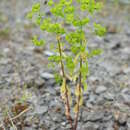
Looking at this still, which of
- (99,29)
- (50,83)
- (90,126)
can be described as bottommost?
(90,126)

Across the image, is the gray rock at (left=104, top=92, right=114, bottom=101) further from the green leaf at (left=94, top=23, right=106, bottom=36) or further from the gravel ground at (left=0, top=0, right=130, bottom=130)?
the green leaf at (left=94, top=23, right=106, bottom=36)

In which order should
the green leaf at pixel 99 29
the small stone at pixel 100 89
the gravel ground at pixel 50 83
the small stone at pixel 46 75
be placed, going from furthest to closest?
the small stone at pixel 46 75
the small stone at pixel 100 89
the gravel ground at pixel 50 83
the green leaf at pixel 99 29

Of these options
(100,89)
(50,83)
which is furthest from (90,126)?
(50,83)

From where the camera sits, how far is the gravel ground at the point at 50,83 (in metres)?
2.90

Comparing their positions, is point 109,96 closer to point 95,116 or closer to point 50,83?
point 95,116

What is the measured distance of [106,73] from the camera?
3889mm

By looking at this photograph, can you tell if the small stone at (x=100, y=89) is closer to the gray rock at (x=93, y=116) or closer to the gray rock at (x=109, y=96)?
the gray rock at (x=109, y=96)

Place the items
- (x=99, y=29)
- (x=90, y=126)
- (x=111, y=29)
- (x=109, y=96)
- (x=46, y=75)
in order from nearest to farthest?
1. (x=99, y=29)
2. (x=90, y=126)
3. (x=109, y=96)
4. (x=46, y=75)
5. (x=111, y=29)

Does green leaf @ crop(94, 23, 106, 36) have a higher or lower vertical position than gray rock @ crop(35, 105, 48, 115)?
higher

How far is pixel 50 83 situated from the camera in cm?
352

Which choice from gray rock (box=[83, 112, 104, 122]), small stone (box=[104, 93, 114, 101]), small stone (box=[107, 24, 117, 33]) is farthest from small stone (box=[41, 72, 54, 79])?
small stone (box=[107, 24, 117, 33])

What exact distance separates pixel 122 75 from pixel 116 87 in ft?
1.22

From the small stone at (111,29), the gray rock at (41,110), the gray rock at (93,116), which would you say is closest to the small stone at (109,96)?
the gray rock at (93,116)

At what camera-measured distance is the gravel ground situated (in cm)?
290
